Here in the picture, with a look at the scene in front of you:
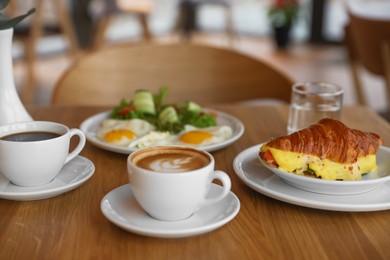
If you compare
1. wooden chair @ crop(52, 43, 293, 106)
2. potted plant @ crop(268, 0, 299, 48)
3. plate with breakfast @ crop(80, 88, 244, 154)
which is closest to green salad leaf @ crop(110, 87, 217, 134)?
plate with breakfast @ crop(80, 88, 244, 154)

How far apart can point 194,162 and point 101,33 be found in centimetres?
394

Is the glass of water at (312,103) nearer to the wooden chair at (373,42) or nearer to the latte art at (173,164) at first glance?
the latte art at (173,164)

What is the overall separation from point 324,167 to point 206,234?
0.22 metres

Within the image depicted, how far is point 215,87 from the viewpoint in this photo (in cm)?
185

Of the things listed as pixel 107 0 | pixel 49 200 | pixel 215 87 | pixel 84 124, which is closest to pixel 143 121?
pixel 84 124

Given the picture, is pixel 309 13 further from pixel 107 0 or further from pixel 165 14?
pixel 107 0

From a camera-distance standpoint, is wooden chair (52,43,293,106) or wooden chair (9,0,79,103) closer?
wooden chair (52,43,293,106)

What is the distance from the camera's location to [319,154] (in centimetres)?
83

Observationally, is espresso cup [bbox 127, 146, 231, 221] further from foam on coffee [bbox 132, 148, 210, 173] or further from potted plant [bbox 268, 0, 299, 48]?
potted plant [bbox 268, 0, 299, 48]

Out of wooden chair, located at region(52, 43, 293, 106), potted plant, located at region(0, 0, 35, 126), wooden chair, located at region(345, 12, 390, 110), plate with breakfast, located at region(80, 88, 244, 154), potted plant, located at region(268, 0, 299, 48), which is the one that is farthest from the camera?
potted plant, located at region(268, 0, 299, 48)

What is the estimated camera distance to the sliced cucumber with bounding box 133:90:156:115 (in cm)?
123

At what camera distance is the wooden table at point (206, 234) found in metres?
0.69

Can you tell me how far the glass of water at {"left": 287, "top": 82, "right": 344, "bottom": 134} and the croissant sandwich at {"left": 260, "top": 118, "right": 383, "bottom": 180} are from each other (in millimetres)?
384

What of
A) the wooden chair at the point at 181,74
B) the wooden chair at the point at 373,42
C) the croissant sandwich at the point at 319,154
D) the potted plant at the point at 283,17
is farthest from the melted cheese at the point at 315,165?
the potted plant at the point at 283,17
